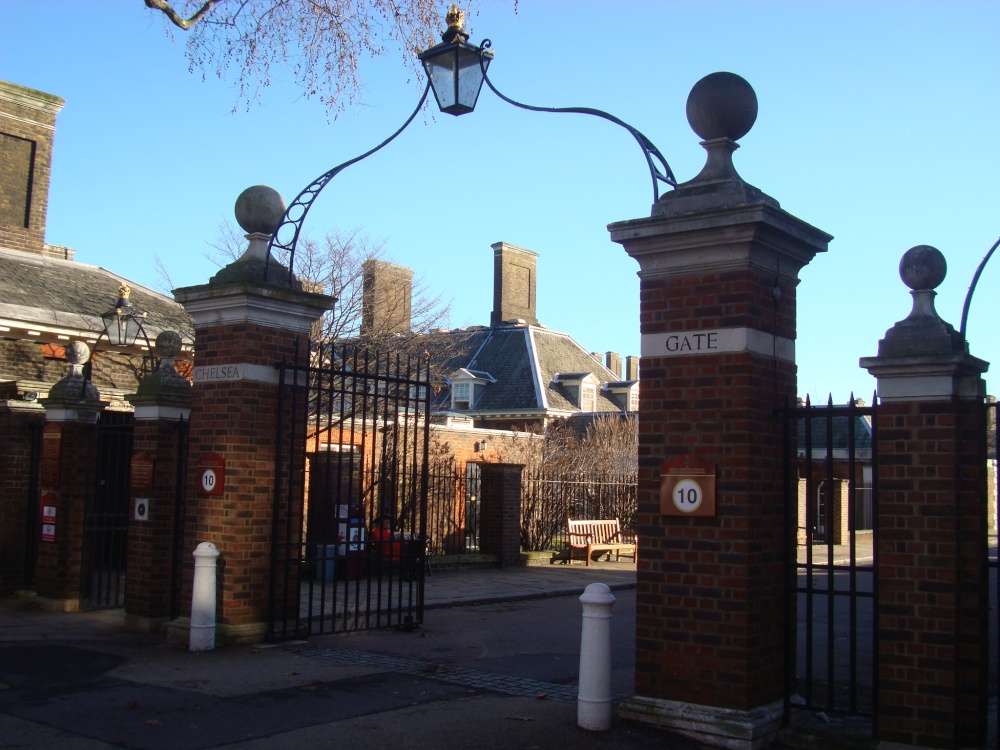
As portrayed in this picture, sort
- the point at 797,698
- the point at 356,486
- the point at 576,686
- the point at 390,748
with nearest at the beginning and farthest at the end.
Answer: the point at 390,748 < the point at 797,698 < the point at 576,686 < the point at 356,486

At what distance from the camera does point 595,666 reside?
6.34 m

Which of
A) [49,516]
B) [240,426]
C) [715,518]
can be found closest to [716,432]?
[715,518]

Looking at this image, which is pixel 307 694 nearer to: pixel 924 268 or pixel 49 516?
pixel 924 268

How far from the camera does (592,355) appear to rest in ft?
152

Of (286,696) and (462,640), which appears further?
(462,640)

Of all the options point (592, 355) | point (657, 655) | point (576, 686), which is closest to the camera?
point (657, 655)

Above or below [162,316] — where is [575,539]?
below

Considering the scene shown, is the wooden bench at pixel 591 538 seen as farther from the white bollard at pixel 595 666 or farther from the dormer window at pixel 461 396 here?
the dormer window at pixel 461 396

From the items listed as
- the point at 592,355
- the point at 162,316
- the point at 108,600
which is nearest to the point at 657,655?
the point at 108,600

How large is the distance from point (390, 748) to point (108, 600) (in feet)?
24.0

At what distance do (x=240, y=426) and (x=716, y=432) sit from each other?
466cm

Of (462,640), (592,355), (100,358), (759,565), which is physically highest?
(592,355)

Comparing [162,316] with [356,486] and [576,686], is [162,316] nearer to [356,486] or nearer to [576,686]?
[356,486]

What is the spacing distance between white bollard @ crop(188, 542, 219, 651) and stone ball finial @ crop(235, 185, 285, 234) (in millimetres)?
3158
